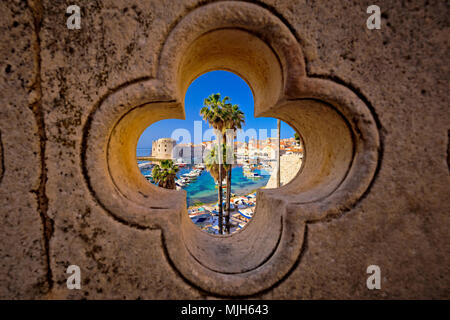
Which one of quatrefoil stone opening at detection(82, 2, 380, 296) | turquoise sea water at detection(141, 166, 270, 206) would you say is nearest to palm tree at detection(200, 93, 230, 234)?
quatrefoil stone opening at detection(82, 2, 380, 296)

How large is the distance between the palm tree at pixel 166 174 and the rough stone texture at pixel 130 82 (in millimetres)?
11056

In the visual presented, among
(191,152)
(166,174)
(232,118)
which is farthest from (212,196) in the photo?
(232,118)

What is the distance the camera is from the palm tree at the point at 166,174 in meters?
11.9

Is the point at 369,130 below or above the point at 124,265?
above

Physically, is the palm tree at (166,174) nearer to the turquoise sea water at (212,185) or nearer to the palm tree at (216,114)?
the palm tree at (216,114)

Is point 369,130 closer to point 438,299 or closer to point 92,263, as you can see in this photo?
point 438,299

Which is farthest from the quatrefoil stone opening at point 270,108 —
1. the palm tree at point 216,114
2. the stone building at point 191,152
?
the stone building at point 191,152

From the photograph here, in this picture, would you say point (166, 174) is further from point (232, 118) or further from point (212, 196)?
point (212, 196)

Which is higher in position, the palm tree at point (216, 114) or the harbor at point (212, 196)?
the palm tree at point (216, 114)

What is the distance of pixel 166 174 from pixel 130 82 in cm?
1190

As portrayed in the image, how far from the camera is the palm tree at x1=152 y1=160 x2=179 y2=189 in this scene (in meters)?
11.9
